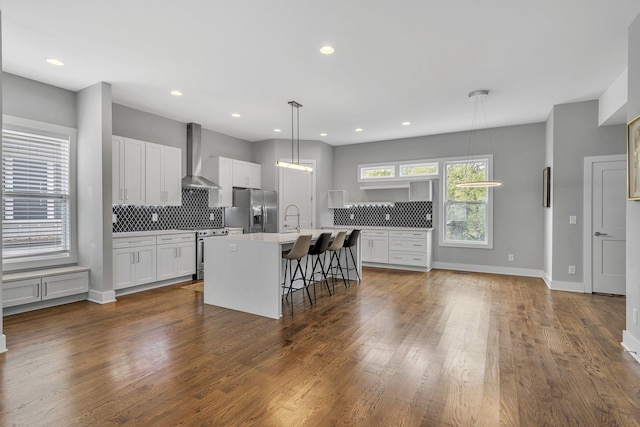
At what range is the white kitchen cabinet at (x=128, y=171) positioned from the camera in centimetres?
469

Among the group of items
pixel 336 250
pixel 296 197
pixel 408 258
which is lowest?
pixel 408 258

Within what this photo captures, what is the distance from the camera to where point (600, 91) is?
4441 mm

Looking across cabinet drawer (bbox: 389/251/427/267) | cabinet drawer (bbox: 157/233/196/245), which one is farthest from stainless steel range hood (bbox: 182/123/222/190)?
cabinet drawer (bbox: 389/251/427/267)

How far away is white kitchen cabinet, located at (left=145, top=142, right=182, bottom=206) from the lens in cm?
519

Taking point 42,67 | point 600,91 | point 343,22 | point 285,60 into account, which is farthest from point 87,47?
point 600,91

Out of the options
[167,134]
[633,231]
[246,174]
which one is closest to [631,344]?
[633,231]

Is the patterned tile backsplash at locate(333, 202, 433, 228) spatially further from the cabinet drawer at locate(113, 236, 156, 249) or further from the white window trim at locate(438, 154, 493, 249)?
the cabinet drawer at locate(113, 236, 156, 249)

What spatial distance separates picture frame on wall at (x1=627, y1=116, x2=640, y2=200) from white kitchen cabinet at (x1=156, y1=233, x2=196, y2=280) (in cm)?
562

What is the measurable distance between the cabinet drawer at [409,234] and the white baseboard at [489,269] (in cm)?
82

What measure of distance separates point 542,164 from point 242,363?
605 cm

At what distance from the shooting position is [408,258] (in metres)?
6.65

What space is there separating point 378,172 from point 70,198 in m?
5.67

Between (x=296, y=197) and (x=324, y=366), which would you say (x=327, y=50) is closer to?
(x=324, y=366)

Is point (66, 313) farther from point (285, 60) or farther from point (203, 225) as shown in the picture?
point (285, 60)
